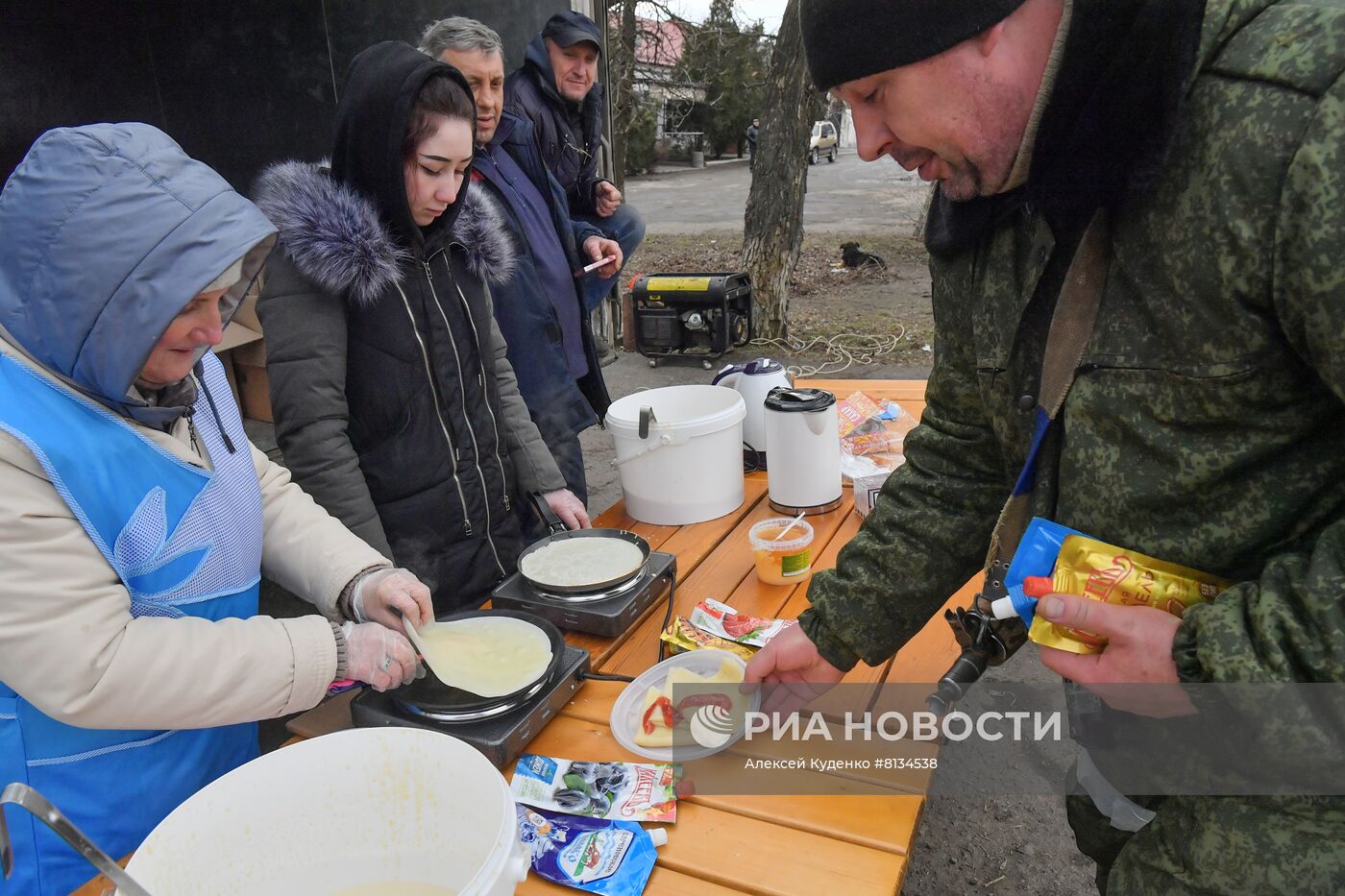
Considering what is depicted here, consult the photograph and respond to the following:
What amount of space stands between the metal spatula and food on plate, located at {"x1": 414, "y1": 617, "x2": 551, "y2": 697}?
55 cm

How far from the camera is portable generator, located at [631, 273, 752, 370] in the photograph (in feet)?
19.8

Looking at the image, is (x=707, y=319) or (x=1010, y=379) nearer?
(x=1010, y=379)

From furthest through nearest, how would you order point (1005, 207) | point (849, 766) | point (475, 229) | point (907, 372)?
1. point (907, 372)
2. point (475, 229)
3. point (849, 766)
4. point (1005, 207)

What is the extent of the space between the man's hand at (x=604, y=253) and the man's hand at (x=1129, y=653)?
2.70 meters

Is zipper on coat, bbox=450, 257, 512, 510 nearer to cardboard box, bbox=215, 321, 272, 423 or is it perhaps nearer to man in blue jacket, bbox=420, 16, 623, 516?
man in blue jacket, bbox=420, 16, 623, 516

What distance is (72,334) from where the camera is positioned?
112 cm

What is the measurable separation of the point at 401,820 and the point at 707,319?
5.21m

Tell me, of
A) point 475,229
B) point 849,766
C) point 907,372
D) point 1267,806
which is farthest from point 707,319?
point 1267,806

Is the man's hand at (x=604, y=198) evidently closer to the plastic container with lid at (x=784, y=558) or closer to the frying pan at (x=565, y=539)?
the frying pan at (x=565, y=539)

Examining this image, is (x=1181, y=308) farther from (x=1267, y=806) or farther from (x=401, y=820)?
(x=401, y=820)

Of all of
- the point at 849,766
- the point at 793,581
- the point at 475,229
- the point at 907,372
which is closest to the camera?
the point at 849,766

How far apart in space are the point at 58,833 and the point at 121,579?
0.52m

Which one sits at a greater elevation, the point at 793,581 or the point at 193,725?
the point at 193,725

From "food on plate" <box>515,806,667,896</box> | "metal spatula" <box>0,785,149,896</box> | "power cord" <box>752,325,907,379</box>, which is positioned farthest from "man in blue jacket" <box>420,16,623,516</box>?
"power cord" <box>752,325,907,379</box>
